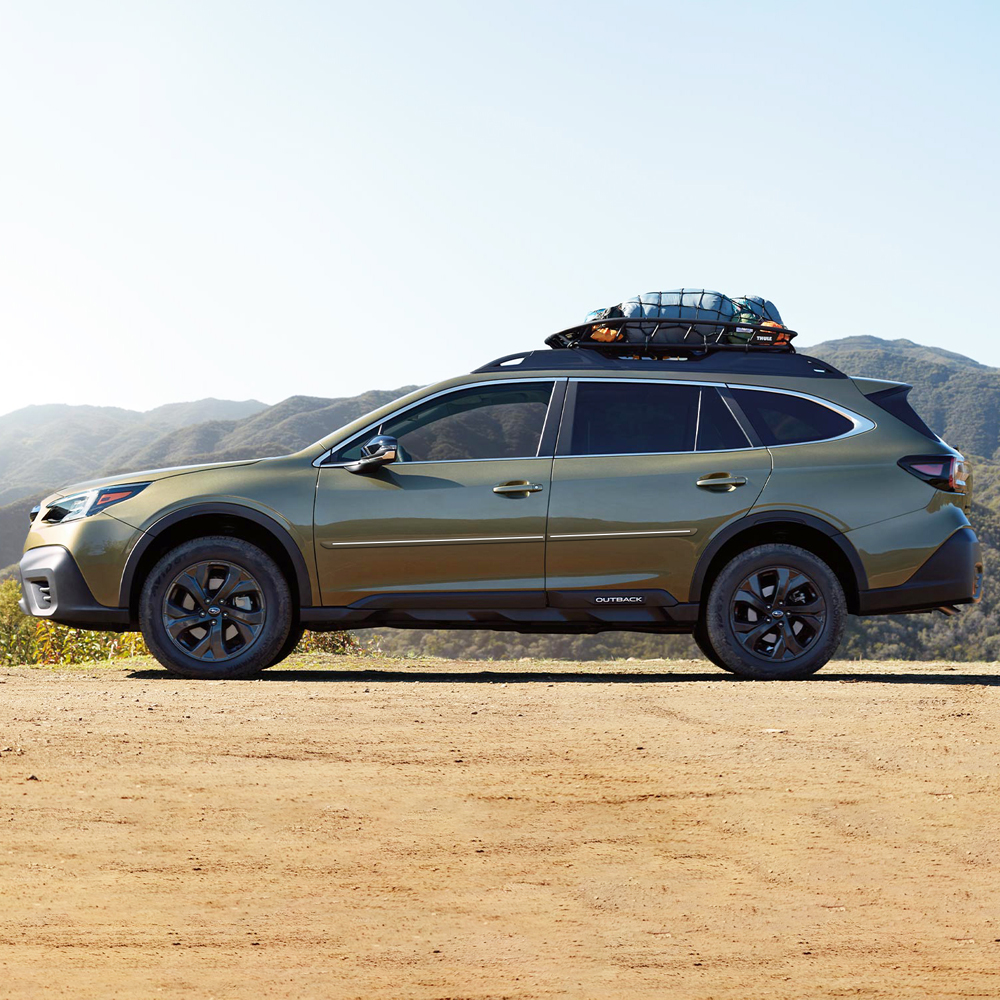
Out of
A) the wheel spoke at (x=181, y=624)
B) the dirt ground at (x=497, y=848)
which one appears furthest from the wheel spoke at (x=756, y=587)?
the wheel spoke at (x=181, y=624)

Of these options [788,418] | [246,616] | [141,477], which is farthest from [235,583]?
[788,418]

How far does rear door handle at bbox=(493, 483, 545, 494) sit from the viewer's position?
7668 mm

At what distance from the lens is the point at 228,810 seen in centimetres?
479

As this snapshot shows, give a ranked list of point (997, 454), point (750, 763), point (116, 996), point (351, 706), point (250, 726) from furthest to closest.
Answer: point (997, 454) < point (351, 706) < point (250, 726) < point (750, 763) < point (116, 996)

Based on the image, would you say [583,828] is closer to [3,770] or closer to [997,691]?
[3,770]

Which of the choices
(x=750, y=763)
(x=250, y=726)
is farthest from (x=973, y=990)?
(x=250, y=726)

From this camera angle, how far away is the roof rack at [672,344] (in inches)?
322

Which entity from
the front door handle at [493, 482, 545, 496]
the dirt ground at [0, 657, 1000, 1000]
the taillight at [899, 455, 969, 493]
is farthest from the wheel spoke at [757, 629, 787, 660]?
the front door handle at [493, 482, 545, 496]

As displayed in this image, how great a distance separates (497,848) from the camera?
14.7 feet

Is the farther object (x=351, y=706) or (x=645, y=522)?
(x=645, y=522)

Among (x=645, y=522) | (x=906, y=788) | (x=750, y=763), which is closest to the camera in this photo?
(x=906, y=788)

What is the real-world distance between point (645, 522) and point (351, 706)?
2076 millimetres

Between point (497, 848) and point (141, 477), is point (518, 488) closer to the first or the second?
point (141, 477)

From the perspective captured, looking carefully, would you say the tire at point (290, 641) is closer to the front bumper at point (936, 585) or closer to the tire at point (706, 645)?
the tire at point (706, 645)
